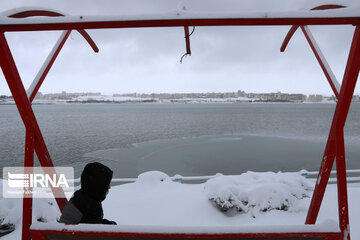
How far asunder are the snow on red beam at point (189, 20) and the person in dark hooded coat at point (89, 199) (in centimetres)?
120

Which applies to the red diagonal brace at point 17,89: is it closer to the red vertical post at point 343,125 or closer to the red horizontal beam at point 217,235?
the red horizontal beam at point 217,235

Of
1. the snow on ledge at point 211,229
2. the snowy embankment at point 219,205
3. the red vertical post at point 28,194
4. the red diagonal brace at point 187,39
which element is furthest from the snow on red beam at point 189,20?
the snowy embankment at point 219,205

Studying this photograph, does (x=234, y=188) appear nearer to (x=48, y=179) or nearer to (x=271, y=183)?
(x=271, y=183)

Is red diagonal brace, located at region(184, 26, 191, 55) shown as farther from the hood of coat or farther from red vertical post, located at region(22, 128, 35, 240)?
red vertical post, located at region(22, 128, 35, 240)

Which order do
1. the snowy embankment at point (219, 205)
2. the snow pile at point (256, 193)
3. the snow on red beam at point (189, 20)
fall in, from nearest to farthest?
the snow on red beam at point (189, 20) < the snowy embankment at point (219, 205) < the snow pile at point (256, 193)

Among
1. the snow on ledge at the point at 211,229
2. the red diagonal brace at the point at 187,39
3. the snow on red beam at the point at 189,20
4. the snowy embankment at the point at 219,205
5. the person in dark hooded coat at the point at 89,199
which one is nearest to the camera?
the snow on ledge at the point at 211,229

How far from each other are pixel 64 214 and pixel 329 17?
A: 269 centimetres

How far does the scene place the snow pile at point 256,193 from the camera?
4.70 m

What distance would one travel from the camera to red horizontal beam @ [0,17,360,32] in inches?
72.7

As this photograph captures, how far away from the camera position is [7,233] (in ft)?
13.2

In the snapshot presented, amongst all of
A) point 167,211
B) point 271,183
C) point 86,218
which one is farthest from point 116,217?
point 271,183

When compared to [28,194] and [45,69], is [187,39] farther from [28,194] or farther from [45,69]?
[28,194]

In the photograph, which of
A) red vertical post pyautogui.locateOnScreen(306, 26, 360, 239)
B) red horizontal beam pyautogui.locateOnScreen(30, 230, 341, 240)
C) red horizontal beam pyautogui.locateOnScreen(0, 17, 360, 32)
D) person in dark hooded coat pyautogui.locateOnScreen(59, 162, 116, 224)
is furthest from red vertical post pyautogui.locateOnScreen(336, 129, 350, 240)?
person in dark hooded coat pyautogui.locateOnScreen(59, 162, 116, 224)

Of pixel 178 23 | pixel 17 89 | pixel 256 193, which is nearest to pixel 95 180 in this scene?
pixel 17 89
